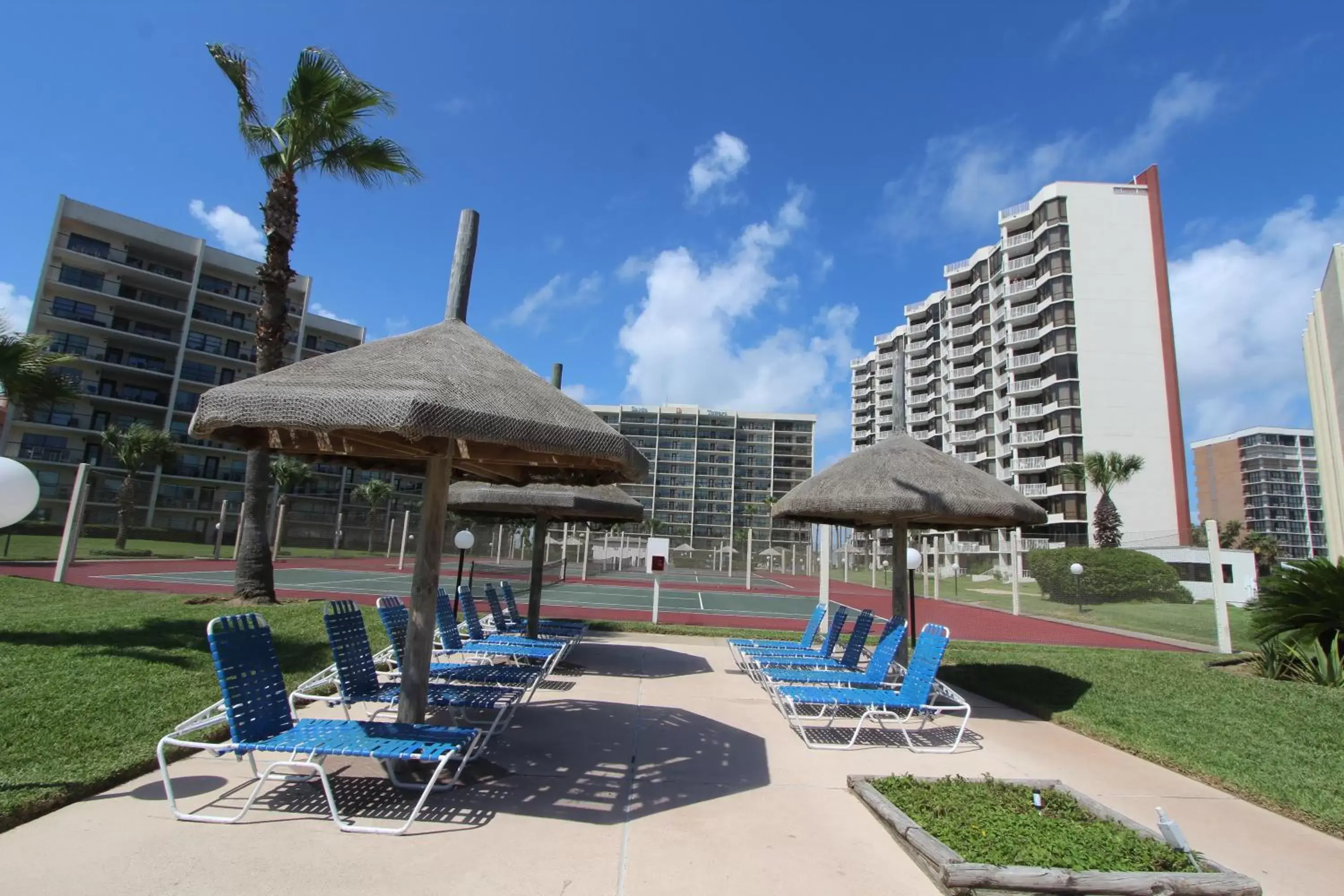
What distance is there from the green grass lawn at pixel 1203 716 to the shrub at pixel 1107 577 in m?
9.44

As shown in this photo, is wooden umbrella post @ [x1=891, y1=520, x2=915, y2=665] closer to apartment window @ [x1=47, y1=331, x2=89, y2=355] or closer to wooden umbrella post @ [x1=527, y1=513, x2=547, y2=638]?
wooden umbrella post @ [x1=527, y1=513, x2=547, y2=638]

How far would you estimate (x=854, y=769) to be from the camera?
5074 millimetres

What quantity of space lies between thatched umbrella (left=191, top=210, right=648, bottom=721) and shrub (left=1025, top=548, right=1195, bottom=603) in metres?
17.9

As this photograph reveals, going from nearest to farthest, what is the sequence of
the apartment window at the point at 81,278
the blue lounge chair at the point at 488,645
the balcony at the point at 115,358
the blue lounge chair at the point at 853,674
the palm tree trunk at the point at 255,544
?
the blue lounge chair at the point at 853,674, the blue lounge chair at the point at 488,645, the palm tree trunk at the point at 255,544, the balcony at the point at 115,358, the apartment window at the point at 81,278

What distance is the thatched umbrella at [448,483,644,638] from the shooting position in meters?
8.49

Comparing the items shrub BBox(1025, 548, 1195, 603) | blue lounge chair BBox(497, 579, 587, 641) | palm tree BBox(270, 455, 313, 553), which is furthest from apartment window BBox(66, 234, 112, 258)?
shrub BBox(1025, 548, 1195, 603)

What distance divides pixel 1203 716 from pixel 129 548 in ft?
143

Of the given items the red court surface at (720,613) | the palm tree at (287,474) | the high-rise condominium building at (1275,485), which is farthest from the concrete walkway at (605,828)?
the high-rise condominium building at (1275,485)

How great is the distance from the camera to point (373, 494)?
5788 centimetres

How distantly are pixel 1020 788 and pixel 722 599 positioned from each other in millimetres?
22653

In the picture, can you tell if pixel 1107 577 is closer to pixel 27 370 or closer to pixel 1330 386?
pixel 1330 386

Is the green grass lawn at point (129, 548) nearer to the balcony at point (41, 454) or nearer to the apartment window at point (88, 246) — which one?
the balcony at point (41, 454)

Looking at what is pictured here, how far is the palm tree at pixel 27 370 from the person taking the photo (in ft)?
29.6

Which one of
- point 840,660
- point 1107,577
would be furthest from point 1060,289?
point 840,660
